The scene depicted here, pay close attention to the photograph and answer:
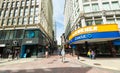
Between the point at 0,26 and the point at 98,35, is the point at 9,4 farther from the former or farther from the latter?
the point at 98,35

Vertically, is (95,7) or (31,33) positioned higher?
(95,7)

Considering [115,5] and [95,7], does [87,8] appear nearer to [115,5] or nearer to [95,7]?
[95,7]

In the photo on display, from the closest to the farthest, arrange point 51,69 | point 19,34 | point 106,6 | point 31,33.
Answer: point 51,69 → point 106,6 → point 31,33 → point 19,34

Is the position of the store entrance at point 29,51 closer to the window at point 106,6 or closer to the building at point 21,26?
the building at point 21,26

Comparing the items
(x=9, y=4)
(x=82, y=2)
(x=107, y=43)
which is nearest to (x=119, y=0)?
(x=82, y=2)

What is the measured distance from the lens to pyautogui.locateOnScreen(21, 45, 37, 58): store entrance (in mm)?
27950

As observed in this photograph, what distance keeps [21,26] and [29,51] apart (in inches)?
341

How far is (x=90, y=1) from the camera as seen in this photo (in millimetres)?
25250

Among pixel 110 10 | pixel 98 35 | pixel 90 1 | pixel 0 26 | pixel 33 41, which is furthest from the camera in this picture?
pixel 0 26

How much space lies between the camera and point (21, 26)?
30344 millimetres

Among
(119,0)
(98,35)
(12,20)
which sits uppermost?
(119,0)

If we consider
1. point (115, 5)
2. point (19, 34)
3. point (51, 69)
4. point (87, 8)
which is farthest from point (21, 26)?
point (115, 5)

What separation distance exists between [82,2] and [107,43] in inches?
505

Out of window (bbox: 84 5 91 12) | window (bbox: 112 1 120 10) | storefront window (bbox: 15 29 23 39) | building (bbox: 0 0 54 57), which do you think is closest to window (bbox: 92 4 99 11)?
window (bbox: 84 5 91 12)
